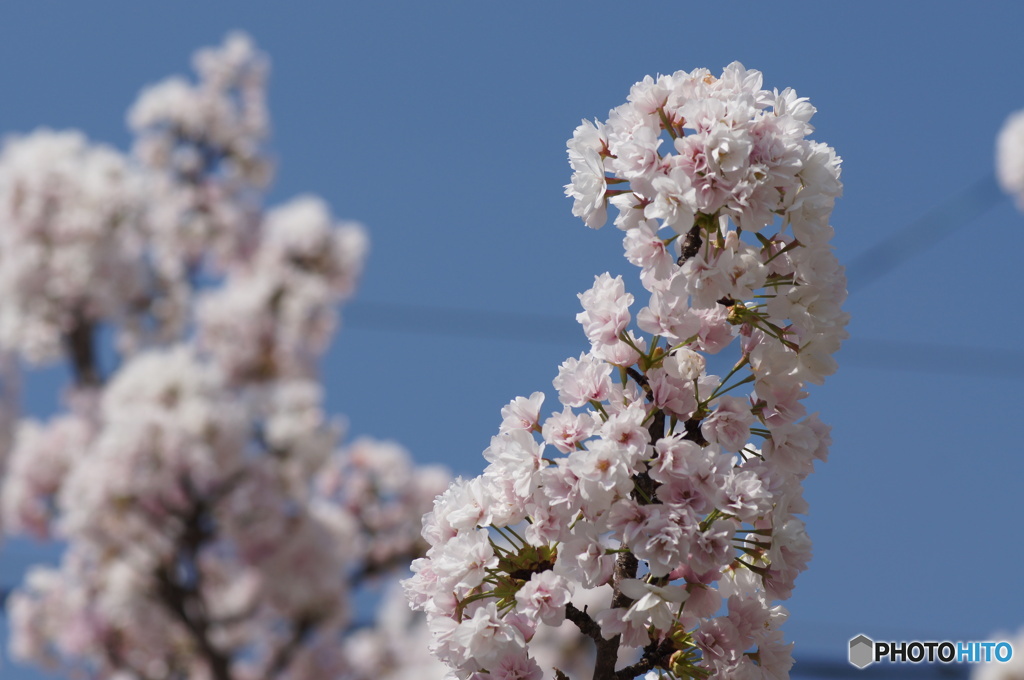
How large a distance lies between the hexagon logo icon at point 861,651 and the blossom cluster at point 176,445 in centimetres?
581

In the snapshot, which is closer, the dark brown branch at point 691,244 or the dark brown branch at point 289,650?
the dark brown branch at point 691,244

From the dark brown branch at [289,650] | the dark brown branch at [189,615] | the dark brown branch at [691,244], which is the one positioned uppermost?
the dark brown branch at [289,650]

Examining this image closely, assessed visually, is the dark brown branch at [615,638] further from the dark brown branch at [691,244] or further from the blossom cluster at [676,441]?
the dark brown branch at [691,244]

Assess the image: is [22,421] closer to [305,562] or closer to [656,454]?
[305,562]

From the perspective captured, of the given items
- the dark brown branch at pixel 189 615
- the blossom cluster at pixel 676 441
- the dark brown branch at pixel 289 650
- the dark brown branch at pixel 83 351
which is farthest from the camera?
the dark brown branch at pixel 289 650

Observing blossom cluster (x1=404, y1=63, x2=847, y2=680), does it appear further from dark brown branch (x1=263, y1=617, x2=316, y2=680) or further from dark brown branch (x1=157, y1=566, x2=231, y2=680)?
dark brown branch (x1=263, y1=617, x2=316, y2=680)

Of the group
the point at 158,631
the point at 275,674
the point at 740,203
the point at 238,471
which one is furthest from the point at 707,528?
the point at 275,674

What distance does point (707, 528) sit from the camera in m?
1.22

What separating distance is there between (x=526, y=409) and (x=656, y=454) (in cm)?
19

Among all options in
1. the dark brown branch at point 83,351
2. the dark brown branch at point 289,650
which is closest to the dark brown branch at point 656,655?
the dark brown branch at point 83,351

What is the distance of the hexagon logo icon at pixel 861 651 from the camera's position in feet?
7.82

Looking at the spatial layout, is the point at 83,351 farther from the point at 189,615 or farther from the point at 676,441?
the point at 676,441

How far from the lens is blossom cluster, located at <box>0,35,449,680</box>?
7.49 metres

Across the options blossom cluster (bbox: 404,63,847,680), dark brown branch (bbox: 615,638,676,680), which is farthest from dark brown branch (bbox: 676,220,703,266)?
dark brown branch (bbox: 615,638,676,680)
